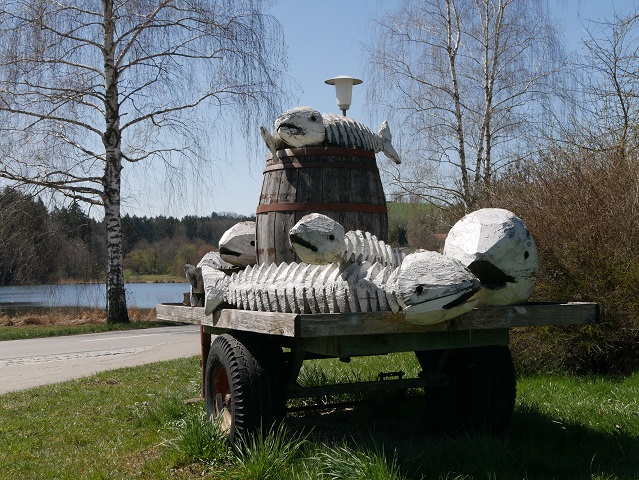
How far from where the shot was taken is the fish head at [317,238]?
12.1ft

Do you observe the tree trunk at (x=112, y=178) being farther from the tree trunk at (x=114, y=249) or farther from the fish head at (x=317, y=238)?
the fish head at (x=317, y=238)

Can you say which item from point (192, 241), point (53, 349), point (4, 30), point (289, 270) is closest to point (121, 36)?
point (4, 30)

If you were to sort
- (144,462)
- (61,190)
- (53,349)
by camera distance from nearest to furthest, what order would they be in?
1. (144,462)
2. (53,349)
3. (61,190)

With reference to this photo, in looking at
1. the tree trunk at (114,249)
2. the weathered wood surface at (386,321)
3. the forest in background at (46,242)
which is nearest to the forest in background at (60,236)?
the forest in background at (46,242)

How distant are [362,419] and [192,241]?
3644 cm

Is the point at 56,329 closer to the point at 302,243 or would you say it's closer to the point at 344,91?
the point at 344,91

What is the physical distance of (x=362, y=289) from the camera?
3.69 m

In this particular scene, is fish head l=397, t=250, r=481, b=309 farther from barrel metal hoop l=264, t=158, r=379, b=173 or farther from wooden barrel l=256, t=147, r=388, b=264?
barrel metal hoop l=264, t=158, r=379, b=173

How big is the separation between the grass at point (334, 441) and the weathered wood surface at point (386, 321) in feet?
2.10

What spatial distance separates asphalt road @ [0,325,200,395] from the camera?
9711 millimetres

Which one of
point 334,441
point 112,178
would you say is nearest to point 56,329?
point 112,178

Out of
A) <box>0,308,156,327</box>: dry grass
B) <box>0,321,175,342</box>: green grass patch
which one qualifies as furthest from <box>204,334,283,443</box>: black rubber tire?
<box>0,308,156,327</box>: dry grass

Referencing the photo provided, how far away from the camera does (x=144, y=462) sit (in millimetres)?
4465

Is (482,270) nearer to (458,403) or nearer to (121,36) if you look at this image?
(458,403)
